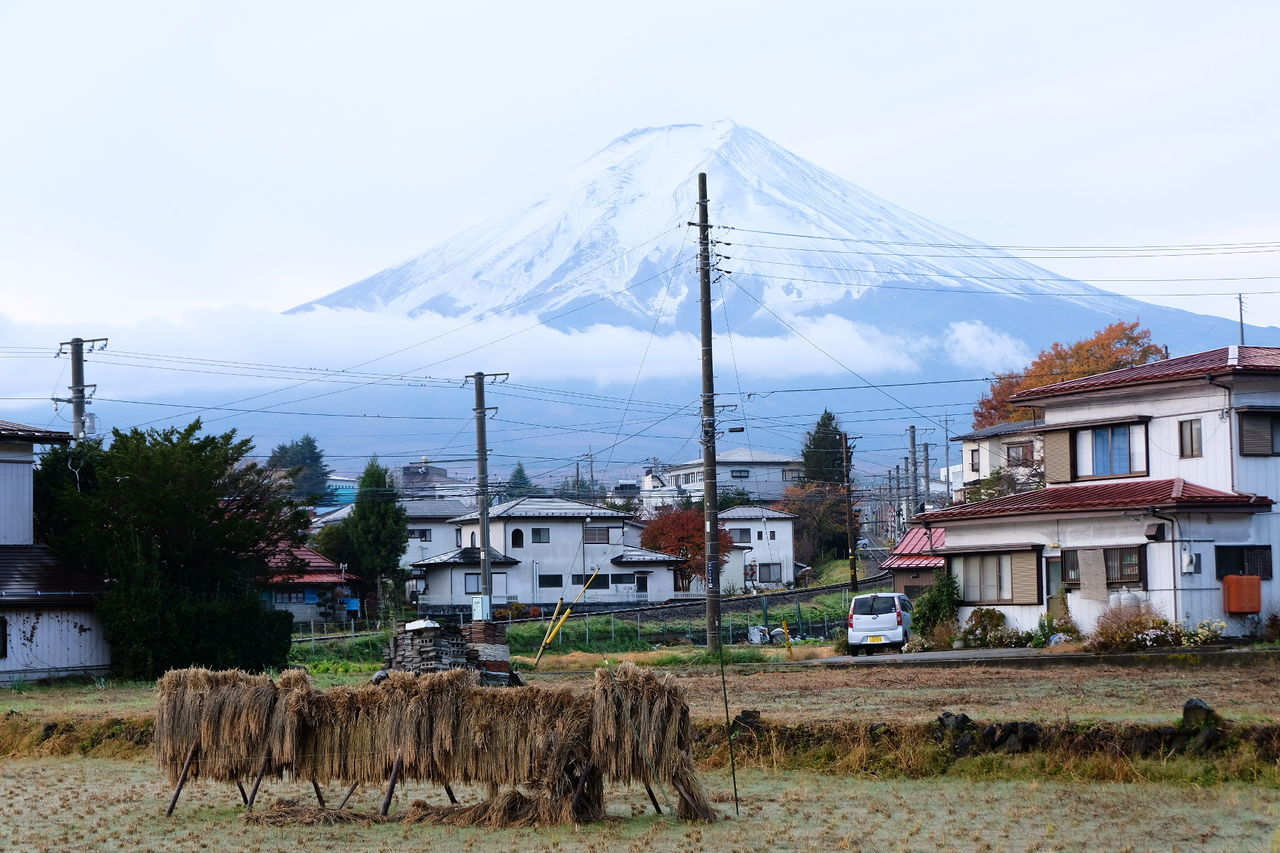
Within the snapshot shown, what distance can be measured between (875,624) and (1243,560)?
25.7 ft

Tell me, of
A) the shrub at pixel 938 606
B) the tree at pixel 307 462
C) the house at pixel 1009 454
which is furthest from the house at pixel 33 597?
the tree at pixel 307 462

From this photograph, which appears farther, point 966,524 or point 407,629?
point 966,524

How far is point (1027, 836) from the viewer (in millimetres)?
11422

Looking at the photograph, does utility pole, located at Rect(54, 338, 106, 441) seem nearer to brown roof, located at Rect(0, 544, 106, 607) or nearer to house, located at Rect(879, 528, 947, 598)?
brown roof, located at Rect(0, 544, 106, 607)

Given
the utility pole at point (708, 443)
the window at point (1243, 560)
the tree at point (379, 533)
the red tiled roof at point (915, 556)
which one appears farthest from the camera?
the tree at point (379, 533)

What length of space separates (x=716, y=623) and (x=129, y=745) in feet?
53.4

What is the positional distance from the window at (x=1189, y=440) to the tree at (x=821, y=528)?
4909cm

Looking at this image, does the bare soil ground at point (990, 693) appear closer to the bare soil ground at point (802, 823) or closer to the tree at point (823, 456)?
the bare soil ground at point (802, 823)

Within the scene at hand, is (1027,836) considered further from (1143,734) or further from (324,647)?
(324,647)

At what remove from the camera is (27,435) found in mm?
33656

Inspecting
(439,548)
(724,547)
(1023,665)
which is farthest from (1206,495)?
(439,548)

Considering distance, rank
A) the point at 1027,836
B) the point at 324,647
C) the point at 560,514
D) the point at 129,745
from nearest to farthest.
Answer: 1. the point at 1027,836
2. the point at 129,745
3. the point at 324,647
4. the point at 560,514

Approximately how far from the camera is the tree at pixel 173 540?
32031 millimetres

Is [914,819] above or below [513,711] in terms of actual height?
below
